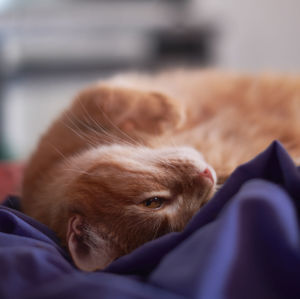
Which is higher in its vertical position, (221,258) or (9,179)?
(221,258)

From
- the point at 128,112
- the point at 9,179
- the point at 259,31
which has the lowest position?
the point at 9,179

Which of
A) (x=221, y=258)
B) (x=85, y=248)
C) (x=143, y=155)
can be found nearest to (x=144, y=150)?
(x=143, y=155)

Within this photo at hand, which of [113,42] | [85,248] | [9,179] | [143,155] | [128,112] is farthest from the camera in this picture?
[113,42]

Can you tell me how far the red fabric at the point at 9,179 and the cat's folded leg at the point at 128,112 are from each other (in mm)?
470

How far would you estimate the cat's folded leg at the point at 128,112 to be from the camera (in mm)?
1431

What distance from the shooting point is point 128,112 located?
57.2 inches


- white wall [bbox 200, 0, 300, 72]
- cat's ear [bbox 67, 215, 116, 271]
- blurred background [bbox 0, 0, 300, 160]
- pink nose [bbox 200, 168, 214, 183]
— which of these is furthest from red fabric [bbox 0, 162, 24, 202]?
white wall [bbox 200, 0, 300, 72]

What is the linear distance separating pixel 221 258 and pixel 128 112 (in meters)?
0.88

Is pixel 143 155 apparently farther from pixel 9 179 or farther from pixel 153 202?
pixel 9 179

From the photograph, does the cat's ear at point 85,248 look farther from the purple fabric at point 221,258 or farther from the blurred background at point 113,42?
the blurred background at point 113,42

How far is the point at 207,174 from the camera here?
47.1 inches

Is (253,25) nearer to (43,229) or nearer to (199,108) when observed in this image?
(199,108)

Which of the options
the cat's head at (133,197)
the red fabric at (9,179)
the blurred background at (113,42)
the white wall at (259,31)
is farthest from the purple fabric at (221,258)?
the white wall at (259,31)

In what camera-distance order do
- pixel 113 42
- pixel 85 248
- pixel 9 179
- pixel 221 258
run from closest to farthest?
pixel 221 258 → pixel 85 248 → pixel 9 179 → pixel 113 42
